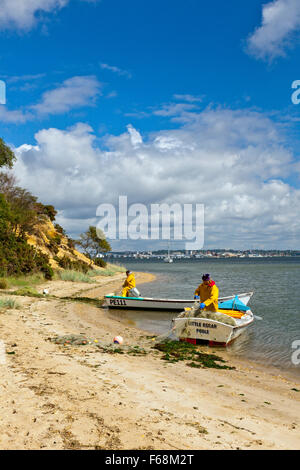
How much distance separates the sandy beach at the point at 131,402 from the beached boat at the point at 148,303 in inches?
331

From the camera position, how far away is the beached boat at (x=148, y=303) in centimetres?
1802

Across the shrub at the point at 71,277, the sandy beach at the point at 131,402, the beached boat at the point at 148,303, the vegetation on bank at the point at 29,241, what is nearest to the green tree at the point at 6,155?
the vegetation on bank at the point at 29,241

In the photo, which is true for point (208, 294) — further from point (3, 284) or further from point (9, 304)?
point (3, 284)

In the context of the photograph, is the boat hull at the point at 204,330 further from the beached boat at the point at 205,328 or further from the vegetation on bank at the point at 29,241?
the vegetation on bank at the point at 29,241

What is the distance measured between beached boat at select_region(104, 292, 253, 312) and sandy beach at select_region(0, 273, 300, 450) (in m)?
8.41

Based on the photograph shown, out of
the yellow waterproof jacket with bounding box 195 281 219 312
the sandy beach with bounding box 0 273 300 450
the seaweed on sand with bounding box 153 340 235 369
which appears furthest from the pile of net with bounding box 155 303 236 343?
the sandy beach with bounding box 0 273 300 450

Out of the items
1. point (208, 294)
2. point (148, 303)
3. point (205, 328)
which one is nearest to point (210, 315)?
Answer: point (205, 328)

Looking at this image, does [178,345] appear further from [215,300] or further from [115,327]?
[115,327]

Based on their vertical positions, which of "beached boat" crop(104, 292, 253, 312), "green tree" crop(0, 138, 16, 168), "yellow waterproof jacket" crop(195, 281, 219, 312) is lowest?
"beached boat" crop(104, 292, 253, 312)

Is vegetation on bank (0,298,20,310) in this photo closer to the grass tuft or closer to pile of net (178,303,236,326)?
the grass tuft

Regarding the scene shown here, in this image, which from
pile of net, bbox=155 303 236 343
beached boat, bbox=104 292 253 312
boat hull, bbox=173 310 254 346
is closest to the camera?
boat hull, bbox=173 310 254 346

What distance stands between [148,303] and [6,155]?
1928cm

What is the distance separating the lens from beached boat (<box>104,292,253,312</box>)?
709 inches
